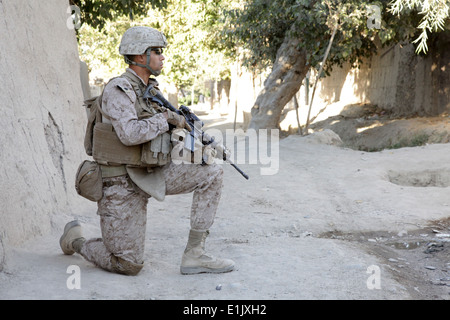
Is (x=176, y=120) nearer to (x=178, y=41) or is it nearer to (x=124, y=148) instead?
(x=124, y=148)

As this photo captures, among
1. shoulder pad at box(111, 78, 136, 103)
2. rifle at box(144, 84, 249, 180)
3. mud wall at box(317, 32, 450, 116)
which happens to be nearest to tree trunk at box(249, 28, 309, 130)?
mud wall at box(317, 32, 450, 116)

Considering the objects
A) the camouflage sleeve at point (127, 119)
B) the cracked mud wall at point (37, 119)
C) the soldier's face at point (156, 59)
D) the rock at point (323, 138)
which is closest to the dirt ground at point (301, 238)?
the cracked mud wall at point (37, 119)

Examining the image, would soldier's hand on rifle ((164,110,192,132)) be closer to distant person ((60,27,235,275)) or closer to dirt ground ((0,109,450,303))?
distant person ((60,27,235,275))

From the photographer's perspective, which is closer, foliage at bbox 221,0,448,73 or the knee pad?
the knee pad

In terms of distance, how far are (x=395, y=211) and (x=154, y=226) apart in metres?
2.49

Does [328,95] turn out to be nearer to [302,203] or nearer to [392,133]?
[392,133]

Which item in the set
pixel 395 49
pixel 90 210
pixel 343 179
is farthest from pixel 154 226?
pixel 395 49

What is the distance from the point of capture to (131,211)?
→ 3301 mm

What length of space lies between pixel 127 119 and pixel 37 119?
61.3 inches

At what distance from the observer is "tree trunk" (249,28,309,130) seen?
1162cm

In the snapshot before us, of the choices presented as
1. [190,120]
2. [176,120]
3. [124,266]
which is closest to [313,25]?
[190,120]

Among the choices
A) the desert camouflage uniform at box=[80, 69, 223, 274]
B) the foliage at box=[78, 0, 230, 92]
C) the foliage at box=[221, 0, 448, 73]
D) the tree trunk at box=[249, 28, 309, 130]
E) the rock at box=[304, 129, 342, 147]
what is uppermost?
the foliage at box=[78, 0, 230, 92]

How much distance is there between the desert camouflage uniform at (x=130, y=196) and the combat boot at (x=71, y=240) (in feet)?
0.26

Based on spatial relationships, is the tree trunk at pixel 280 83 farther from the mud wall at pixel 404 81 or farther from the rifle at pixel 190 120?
the rifle at pixel 190 120
